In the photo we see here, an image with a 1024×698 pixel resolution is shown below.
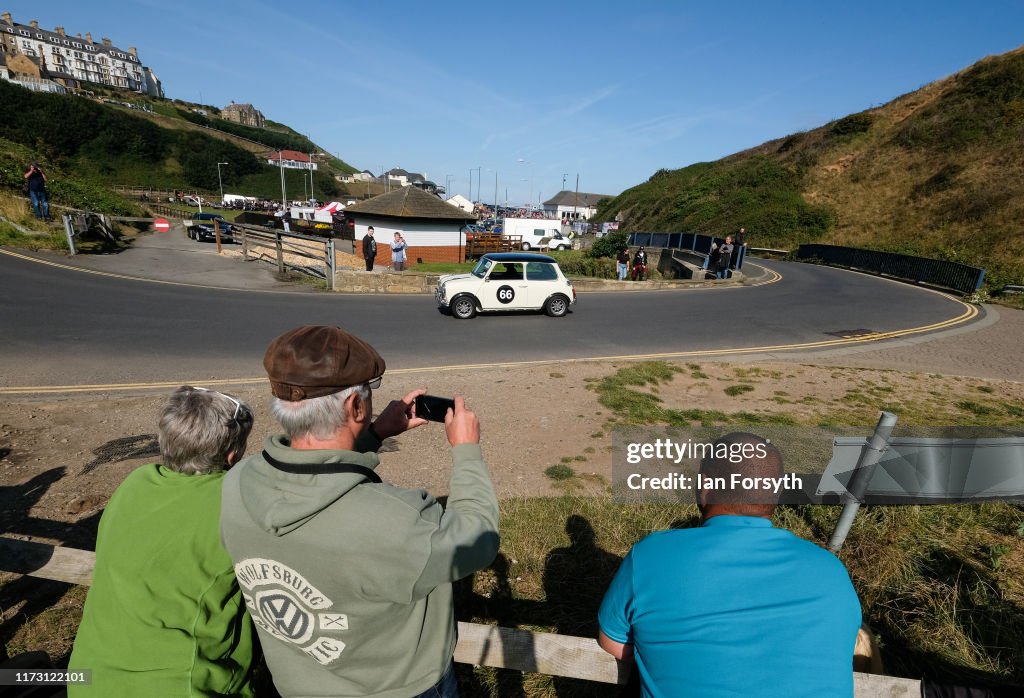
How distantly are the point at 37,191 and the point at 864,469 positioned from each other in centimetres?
2465

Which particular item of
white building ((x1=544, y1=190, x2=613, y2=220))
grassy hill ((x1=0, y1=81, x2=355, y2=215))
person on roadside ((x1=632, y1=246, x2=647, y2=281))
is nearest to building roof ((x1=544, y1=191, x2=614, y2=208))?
white building ((x1=544, y1=190, x2=613, y2=220))

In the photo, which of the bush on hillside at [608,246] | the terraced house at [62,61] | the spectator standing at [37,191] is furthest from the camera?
the terraced house at [62,61]

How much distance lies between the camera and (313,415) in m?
1.55

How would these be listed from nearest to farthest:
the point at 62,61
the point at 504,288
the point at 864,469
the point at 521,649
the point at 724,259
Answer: the point at 521,649 < the point at 864,469 < the point at 504,288 < the point at 724,259 < the point at 62,61

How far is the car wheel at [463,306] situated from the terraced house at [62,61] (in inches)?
5022

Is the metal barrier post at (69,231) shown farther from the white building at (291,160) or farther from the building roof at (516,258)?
the white building at (291,160)

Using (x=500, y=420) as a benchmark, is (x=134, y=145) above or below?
above

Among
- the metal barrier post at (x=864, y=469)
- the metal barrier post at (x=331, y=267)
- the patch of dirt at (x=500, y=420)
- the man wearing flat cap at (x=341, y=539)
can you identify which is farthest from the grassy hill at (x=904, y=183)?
the man wearing flat cap at (x=341, y=539)

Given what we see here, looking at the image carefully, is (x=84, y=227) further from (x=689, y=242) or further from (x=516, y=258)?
(x=689, y=242)

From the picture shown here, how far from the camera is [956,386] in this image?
26.5 feet

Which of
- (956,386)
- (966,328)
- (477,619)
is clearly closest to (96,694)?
(477,619)

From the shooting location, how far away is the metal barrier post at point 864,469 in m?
2.81

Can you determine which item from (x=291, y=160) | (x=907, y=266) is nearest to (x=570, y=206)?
(x=291, y=160)

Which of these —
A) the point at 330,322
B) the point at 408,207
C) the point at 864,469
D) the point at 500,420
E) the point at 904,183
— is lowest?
the point at 500,420
